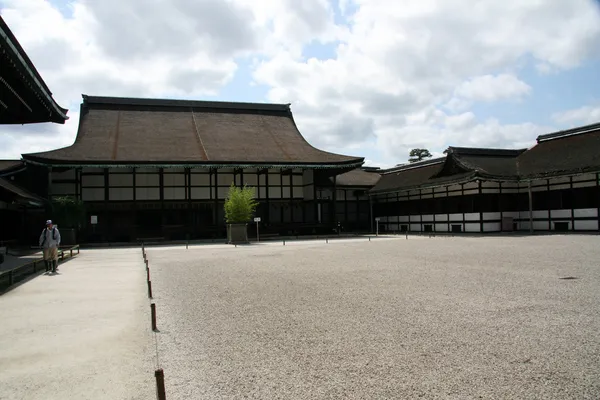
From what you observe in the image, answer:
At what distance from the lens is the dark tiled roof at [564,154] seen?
969 inches

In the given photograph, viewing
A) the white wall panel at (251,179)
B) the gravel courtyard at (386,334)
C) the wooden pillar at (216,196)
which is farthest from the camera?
the white wall panel at (251,179)

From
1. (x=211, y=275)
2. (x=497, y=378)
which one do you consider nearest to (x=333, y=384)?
(x=497, y=378)

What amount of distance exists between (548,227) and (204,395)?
91.3ft

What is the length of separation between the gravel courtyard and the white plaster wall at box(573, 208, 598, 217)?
15.0 meters

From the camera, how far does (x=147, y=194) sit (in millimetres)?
31688

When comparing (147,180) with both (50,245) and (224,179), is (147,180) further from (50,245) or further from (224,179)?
(50,245)

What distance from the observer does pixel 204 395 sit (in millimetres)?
4371

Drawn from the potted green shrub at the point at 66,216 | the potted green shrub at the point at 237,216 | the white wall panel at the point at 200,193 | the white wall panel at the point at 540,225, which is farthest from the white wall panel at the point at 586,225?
the potted green shrub at the point at 66,216

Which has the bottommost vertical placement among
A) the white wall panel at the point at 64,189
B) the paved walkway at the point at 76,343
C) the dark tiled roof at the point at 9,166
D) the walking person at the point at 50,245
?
the paved walkway at the point at 76,343

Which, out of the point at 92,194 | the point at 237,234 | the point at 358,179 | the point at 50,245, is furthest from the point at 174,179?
the point at 50,245

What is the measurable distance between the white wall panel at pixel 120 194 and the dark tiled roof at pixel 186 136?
237 centimetres

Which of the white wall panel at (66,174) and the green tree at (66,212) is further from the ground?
the white wall panel at (66,174)

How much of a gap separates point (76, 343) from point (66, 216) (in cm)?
2266

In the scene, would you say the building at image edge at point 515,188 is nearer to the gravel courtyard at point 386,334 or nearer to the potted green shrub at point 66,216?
the gravel courtyard at point 386,334
